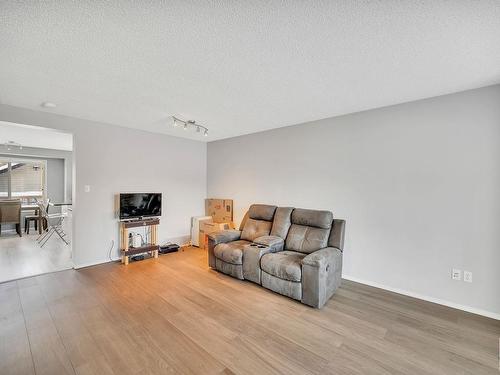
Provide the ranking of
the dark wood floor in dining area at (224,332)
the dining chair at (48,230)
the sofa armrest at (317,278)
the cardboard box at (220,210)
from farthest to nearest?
the dining chair at (48,230), the cardboard box at (220,210), the sofa armrest at (317,278), the dark wood floor in dining area at (224,332)

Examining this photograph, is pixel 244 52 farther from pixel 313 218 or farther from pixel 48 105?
pixel 48 105

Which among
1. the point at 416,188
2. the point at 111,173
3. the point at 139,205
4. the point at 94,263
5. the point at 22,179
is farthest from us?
the point at 22,179

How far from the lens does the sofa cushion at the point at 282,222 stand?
3.59m

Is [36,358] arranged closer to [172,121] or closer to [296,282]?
[296,282]

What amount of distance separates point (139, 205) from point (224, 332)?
2954mm

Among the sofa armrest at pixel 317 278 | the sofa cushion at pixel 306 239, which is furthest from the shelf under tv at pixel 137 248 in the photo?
the sofa armrest at pixel 317 278

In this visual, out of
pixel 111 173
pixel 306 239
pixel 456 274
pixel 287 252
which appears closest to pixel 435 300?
pixel 456 274

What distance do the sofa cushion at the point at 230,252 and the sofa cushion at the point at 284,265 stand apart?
40 centimetres

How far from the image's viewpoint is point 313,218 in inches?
133

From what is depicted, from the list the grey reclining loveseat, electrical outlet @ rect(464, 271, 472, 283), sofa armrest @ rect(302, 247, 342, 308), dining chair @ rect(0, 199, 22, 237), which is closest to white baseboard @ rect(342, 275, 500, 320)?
electrical outlet @ rect(464, 271, 472, 283)

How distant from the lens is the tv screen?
403 centimetres

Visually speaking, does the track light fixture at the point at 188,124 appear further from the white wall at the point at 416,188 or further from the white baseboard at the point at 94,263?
the white baseboard at the point at 94,263

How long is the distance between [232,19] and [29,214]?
27.0ft

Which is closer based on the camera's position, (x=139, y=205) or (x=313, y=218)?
(x=313, y=218)
